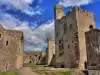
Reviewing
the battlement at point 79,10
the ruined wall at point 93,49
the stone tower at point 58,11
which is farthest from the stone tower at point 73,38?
the ruined wall at point 93,49

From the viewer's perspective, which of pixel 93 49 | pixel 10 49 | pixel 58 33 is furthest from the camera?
pixel 58 33

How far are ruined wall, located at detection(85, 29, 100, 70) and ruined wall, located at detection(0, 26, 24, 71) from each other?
13348 mm

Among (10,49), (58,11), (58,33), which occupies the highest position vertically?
(58,11)

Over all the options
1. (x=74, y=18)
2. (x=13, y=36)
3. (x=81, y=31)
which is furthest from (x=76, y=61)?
(x=13, y=36)

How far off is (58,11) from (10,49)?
24953mm

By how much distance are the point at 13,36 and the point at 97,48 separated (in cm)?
1568

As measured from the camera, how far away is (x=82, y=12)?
4103 cm

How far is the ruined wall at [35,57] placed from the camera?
6512 centimetres

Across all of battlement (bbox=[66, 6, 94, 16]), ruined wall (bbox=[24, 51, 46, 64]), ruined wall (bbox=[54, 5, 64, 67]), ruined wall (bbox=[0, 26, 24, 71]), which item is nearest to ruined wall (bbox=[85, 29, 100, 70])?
battlement (bbox=[66, 6, 94, 16])

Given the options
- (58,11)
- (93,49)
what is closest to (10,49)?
(93,49)

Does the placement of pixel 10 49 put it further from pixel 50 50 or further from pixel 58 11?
pixel 50 50

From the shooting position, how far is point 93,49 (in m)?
31.2

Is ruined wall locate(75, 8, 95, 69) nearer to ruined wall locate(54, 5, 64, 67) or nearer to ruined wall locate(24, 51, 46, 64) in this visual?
ruined wall locate(54, 5, 64, 67)

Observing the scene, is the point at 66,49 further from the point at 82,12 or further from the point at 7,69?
the point at 7,69
